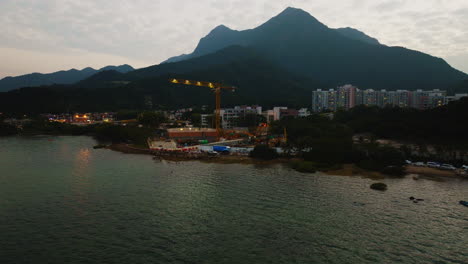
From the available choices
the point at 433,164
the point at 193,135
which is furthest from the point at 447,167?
the point at 193,135

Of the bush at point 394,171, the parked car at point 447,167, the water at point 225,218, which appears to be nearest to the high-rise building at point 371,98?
the parked car at point 447,167

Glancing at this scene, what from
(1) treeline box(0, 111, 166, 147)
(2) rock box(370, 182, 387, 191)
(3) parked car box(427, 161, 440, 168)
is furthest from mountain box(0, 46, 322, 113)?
(2) rock box(370, 182, 387, 191)

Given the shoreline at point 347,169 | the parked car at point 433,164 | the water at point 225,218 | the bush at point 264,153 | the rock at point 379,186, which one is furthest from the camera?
the bush at point 264,153

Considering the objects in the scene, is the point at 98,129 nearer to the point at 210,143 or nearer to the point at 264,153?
the point at 210,143

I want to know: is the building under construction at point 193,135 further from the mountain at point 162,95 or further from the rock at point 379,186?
the mountain at point 162,95

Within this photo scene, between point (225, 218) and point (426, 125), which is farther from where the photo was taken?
point (426, 125)

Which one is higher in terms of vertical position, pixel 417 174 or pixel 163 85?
pixel 163 85

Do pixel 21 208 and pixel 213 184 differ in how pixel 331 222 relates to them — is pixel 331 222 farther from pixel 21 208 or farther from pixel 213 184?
pixel 21 208

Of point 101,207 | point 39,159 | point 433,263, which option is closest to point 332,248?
point 433,263
